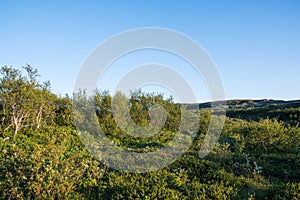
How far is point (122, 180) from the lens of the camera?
9.06 meters

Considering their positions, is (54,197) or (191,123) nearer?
(54,197)

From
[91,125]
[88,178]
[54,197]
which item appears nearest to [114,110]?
[91,125]

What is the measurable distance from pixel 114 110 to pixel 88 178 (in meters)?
9.67

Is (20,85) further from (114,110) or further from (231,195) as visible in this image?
(231,195)

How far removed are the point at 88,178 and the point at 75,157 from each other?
1613 mm

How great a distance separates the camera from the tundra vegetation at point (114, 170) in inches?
318

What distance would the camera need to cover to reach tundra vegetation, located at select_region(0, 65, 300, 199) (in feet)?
26.5

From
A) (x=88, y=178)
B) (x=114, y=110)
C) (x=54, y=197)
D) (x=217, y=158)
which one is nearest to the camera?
(x=54, y=197)

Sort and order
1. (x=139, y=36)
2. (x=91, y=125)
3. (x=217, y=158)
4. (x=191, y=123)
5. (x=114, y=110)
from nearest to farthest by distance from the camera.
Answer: (x=217, y=158) < (x=139, y=36) < (x=91, y=125) < (x=114, y=110) < (x=191, y=123)

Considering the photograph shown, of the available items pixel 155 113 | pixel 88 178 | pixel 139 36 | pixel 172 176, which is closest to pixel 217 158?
pixel 172 176

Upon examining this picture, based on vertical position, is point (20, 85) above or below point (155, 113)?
above

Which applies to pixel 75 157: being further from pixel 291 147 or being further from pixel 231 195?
pixel 291 147

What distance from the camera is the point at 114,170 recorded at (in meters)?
10.0

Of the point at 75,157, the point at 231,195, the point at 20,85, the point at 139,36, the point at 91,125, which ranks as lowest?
the point at 231,195
